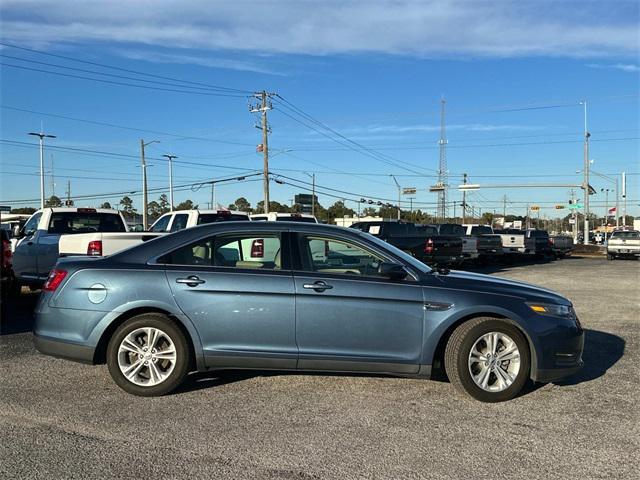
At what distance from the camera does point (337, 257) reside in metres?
5.25

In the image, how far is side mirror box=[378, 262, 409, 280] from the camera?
504cm

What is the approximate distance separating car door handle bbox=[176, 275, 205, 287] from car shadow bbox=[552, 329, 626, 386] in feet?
12.0

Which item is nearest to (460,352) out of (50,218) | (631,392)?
(631,392)

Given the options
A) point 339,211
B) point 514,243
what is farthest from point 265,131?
point 339,211

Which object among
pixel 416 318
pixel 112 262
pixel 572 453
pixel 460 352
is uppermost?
pixel 112 262

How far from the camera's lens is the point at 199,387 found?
5312 millimetres

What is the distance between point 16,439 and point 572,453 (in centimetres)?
404

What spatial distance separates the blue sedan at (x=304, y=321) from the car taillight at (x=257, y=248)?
121 millimetres

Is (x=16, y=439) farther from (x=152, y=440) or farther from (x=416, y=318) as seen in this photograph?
(x=416, y=318)

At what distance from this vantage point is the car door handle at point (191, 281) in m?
5.08

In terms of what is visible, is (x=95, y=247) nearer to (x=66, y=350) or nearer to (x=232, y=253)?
(x=66, y=350)

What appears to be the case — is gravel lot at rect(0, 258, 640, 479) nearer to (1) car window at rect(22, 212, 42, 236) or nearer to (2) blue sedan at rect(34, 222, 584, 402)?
(2) blue sedan at rect(34, 222, 584, 402)

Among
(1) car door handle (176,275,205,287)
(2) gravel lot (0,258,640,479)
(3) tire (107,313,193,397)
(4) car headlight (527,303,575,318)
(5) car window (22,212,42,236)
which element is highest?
(5) car window (22,212,42,236)

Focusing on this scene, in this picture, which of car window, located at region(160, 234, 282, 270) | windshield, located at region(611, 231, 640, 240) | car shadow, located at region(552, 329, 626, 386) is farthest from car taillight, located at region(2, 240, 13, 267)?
windshield, located at region(611, 231, 640, 240)
